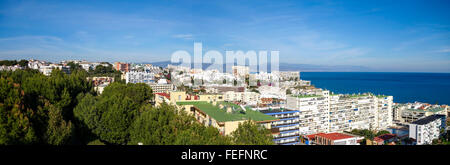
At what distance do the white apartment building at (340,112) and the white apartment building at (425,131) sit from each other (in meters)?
4.38

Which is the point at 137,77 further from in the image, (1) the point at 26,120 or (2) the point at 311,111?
(1) the point at 26,120

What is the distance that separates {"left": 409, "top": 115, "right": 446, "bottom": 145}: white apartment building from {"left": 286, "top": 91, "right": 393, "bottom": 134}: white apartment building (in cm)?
438

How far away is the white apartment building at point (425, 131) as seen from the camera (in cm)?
1538

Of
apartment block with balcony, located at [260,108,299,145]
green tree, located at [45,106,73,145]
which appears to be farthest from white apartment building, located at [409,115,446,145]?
green tree, located at [45,106,73,145]

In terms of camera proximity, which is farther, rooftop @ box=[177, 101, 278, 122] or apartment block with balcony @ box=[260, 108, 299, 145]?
apartment block with balcony @ box=[260, 108, 299, 145]

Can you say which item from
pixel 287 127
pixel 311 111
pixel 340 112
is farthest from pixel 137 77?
pixel 287 127

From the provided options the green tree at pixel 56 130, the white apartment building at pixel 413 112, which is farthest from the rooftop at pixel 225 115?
the white apartment building at pixel 413 112

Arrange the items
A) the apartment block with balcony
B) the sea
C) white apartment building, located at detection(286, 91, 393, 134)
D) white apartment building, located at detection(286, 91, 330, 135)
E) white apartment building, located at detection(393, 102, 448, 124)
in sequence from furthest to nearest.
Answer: the sea → white apartment building, located at detection(393, 102, 448, 124) → white apartment building, located at detection(286, 91, 393, 134) → white apartment building, located at detection(286, 91, 330, 135) → the apartment block with balcony

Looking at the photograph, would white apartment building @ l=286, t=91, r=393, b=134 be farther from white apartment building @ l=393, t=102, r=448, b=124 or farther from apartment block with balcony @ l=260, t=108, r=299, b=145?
apartment block with balcony @ l=260, t=108, r=299, b=145

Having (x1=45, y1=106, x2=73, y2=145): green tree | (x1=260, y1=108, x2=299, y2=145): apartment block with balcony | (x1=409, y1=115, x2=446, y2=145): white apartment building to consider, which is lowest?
(x1=409, y1=115, x2=446, y2=145): white apartment building

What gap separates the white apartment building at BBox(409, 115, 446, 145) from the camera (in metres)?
15.4

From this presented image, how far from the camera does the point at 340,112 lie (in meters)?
20.0
